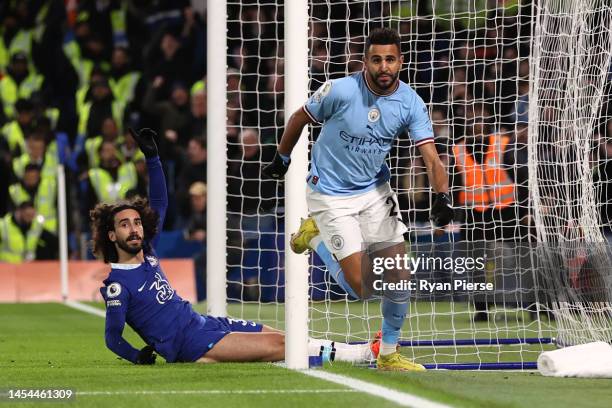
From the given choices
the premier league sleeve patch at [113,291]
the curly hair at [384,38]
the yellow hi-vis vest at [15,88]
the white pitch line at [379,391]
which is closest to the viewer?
the white pitch line at [379,391]

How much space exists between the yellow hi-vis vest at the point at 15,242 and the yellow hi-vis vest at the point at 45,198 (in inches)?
5.4

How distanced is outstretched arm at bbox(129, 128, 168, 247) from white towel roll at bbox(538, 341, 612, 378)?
261 cm

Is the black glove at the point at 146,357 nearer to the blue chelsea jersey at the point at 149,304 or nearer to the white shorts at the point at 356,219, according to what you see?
the blue chelsea jersey at the point at 149,304

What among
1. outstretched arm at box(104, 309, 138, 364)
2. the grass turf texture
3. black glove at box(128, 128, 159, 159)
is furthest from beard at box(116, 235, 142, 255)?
the grass turf texture

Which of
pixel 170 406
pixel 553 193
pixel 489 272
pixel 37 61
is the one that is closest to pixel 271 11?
pixel 37 61

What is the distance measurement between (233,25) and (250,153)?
188 centimetres

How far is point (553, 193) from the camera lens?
10109 millimetres

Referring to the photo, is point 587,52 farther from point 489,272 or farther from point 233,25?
point 233,25

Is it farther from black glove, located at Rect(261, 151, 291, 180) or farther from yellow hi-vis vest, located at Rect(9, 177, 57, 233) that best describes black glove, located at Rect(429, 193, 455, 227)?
yellow hi-vis vest, located at Rect(9, 177, 57, 233)

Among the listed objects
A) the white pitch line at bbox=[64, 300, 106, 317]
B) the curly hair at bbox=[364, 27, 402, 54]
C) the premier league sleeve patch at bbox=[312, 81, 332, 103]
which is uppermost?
the curly hair at bbox=[364, 27, 402, 54]

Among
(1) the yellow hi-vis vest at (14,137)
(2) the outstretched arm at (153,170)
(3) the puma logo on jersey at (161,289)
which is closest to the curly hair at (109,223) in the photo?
(2) the outstretched arm at (153,170)

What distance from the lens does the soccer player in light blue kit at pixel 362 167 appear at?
7.85 metres

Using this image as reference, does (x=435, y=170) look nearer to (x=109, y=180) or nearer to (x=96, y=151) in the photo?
(x=109, y=180)

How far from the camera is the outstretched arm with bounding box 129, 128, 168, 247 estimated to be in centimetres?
833
